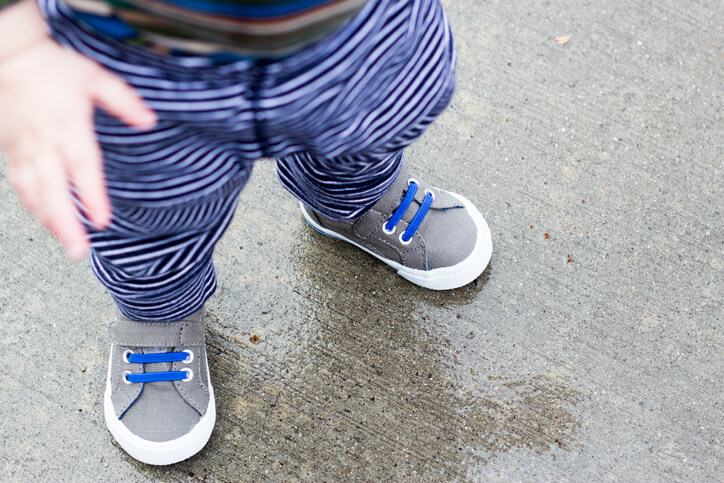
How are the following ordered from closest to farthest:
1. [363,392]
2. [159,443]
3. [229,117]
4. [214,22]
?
[214,22] → [229,117] → [159,443] → [363,392]

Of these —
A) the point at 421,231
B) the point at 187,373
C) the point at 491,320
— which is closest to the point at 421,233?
the point at 421,231

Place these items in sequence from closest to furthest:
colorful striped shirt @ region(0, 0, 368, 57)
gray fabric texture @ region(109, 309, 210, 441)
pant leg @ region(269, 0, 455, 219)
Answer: colorful striped shirt @ region(0, 0, 368, 57), pant leg @ region(269, 0, 455, 219), gray fabric texture @ region(109, 309, 210, 441)

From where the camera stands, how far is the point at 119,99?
0.60 m

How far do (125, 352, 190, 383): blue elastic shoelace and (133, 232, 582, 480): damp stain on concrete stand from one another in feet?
0.45

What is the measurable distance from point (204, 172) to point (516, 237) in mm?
996

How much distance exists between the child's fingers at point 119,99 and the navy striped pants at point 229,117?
0.04 ft

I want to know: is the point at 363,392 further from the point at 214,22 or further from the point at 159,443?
the point at 214,22

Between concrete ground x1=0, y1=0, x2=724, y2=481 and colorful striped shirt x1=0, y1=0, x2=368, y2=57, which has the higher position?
colorful striped shirt x1=0, y1=0, x2=368, y2=57

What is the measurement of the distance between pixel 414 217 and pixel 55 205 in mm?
915

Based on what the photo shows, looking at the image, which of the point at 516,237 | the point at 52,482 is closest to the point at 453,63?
the point at 516,237

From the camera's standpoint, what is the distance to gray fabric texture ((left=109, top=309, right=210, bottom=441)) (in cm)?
123

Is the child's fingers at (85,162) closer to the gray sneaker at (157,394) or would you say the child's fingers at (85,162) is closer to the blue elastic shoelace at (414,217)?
the gray sneaker at (157,394)

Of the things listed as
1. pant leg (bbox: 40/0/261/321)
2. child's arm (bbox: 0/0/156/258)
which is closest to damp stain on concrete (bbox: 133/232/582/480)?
pant leg (bbox: 40/0/261/321)

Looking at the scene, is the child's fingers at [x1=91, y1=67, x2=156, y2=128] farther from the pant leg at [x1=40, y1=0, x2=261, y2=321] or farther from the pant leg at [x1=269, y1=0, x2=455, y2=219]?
the pant leg at [x1=269, y1=0, x2=455, y2=219]
